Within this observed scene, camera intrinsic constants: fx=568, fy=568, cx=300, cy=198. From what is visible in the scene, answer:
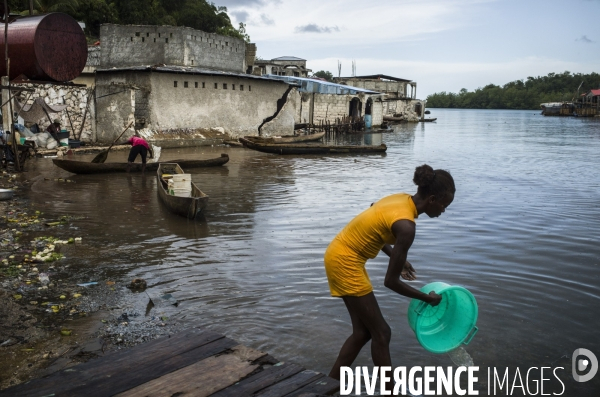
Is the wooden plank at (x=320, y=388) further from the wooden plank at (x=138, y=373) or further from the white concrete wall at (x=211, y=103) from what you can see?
the white concrete wall at (x=211, y=103)

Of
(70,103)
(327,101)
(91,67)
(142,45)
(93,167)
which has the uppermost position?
(142,45)

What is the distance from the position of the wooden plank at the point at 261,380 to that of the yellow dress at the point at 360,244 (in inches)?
29.1

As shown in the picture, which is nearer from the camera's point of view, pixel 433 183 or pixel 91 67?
pixel 433 183

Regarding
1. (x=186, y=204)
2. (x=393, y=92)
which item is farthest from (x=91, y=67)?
(x=393, y=92)

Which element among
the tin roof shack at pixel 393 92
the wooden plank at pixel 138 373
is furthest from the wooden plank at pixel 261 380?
the tin roof shack at pixel 393 92

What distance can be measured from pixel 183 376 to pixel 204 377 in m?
0.10

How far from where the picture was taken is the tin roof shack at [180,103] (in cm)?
2298

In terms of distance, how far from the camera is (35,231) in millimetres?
8945

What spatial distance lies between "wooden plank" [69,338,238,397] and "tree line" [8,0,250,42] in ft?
87.5

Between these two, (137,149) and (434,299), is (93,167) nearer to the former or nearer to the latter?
(137,149)

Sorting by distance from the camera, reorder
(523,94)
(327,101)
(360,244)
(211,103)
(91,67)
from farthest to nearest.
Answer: (523,94) < (327,101) < (91,67) < (211,103) < (360,244)

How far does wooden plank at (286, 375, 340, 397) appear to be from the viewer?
2789 millimetres

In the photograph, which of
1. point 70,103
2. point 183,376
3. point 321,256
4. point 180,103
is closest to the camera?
point 183,376

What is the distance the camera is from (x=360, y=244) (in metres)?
3.59
